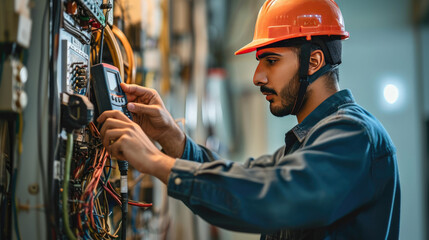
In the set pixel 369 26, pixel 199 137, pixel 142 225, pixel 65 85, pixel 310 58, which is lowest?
pixel 142 225

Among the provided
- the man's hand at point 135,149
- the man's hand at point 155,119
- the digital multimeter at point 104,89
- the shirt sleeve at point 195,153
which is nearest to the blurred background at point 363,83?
the shirt sleeve at point 195,153

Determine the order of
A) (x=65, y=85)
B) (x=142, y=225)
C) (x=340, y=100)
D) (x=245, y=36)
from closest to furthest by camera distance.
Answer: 1. (x=65, y=85)
2. (x=340, y=100)
3. (x=142, y=225)
4. (x=245, y=36)

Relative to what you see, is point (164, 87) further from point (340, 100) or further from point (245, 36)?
point (245, 36)

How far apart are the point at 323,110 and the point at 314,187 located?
0.43 meters

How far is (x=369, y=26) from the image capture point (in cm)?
439

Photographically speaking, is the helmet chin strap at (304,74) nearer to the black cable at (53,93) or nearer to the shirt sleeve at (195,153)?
the shirt sleeve at (195,153)

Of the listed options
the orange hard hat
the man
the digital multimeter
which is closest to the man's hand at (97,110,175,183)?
the man

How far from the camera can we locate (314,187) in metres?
0.91

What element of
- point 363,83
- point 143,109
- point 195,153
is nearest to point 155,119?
point 143,109

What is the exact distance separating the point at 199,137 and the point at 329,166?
124 inches

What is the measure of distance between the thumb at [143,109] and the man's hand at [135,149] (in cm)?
18

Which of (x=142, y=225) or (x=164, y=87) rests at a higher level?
(x=164, y=87)

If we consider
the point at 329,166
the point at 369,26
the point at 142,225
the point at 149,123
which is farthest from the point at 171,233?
the point at 369,26

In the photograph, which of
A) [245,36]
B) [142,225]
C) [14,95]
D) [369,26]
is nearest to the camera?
[14,95]
